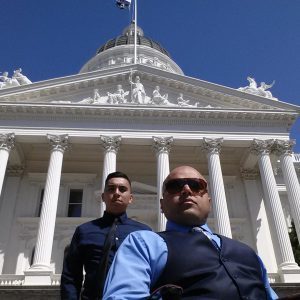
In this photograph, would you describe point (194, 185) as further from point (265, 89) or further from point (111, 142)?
point (265, 89)

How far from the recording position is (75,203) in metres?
24.8

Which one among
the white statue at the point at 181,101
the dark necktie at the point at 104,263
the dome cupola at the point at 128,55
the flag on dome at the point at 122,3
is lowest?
the dark necktie at the point at 104,263

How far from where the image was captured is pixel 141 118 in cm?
2198

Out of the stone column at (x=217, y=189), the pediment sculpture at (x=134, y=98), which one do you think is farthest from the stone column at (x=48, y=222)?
the stone column at (x=217, y=189)

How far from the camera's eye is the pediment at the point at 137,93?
22.3 m

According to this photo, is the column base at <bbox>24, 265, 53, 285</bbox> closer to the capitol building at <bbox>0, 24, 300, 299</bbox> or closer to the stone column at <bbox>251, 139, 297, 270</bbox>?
the capitol building at <bbox>0, 24, 300, 299</bbox>

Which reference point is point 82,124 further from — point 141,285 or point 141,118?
point 141,285

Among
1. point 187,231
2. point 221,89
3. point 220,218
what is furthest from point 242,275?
point 221,89

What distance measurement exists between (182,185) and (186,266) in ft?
2.31

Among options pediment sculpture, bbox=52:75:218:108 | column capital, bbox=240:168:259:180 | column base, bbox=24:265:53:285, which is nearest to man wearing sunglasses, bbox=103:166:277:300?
column base, bbox=24:265:53:285

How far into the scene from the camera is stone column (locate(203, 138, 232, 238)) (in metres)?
18.7

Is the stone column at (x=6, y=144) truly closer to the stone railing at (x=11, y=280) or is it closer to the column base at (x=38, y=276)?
the stone railing at (x=11, y=280)

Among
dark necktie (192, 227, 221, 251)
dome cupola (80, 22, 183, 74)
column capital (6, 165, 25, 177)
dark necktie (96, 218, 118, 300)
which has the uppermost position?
dome cupola (80, 22, 183, 74)

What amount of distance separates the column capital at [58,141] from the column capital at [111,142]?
208cm
